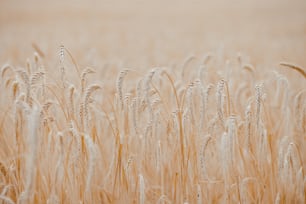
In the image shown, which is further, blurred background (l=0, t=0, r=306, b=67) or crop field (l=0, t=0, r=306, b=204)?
blurred background (l=0, t=0, r=306, b=67)

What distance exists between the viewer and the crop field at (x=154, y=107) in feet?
2.06

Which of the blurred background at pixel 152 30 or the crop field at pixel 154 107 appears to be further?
the blurred background at pixel 152 30

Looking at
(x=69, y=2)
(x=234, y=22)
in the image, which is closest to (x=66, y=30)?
(x=234, y=22)

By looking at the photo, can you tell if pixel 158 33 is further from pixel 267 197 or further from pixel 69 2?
pixel 69 2

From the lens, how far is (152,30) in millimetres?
3494

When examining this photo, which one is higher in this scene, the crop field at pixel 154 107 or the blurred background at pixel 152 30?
the blurred background at pixel 152 30

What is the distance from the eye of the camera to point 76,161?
62 centimetres

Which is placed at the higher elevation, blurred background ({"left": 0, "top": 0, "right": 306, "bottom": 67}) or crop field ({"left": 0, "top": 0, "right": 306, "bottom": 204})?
blurred background ({"left": 0, "top": 0, "right": 306, "bottom": 67})

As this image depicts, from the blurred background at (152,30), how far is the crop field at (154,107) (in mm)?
19

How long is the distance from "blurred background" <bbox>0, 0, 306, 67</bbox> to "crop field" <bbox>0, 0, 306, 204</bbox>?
2cm

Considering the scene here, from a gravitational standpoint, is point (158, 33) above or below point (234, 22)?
below

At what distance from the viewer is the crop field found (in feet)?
2.06

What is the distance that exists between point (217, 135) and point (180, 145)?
15cm

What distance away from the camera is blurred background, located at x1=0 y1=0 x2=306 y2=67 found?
226 centimetres
